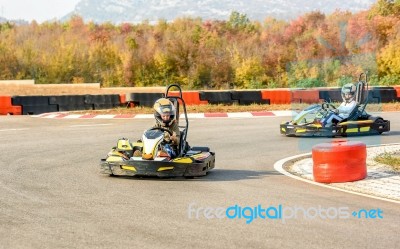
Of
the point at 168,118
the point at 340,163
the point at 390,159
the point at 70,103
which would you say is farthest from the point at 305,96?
the point at 340,163

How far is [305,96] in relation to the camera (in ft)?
75.9

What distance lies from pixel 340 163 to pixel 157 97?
14.3 meters

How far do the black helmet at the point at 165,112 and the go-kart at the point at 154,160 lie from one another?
153 mm

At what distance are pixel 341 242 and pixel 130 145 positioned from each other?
4549 mm

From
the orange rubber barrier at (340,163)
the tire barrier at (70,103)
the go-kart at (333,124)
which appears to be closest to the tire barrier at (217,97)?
the tire barrier at (70,103)

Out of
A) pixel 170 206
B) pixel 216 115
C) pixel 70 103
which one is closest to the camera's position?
pixel 170 206

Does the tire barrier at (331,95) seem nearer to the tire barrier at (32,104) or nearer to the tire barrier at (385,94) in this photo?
the tire barrier at (385,94)

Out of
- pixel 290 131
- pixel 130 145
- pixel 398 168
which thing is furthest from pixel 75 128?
pixel 398 168

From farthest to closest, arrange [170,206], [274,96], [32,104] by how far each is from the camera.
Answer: [274,96]
[32,104]
[170,206]

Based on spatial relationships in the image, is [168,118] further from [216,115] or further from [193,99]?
[193,99]

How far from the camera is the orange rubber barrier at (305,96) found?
A: 22.2 metres

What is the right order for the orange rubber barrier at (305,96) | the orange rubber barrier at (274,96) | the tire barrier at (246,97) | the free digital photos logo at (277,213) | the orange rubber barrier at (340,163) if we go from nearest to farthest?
the free digital photos logo at (277,213) < the orange rubber barrier at (340,163) < the orange rubber barrier at (305,96) < the tire barrier at (246,97) < the orange rubber barrier at (274,96)

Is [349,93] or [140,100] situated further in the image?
[140,100]

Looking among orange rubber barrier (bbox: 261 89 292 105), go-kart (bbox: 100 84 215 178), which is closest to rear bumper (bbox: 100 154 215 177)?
go-kart (bbox: 100 84 215 178)
